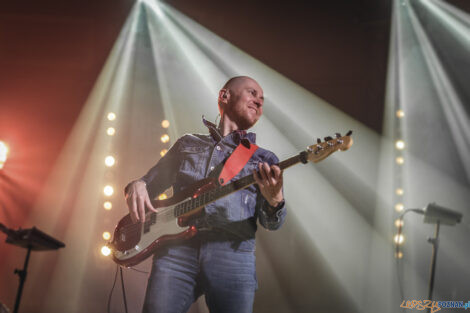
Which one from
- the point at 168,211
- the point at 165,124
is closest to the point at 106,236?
the point at 165,124

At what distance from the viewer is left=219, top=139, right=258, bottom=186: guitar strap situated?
236cm

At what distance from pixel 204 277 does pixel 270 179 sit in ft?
2.13

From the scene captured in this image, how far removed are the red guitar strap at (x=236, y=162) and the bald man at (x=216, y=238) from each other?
0.13 feet

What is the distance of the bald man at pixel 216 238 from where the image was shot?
81.4 inches

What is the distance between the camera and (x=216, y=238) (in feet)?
7.09

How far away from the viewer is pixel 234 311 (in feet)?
6.64

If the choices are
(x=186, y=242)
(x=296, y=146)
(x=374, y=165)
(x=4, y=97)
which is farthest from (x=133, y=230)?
(x=4, y=97)

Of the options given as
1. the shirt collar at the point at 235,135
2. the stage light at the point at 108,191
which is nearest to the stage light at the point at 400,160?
the shirt collar at the point at 235,135

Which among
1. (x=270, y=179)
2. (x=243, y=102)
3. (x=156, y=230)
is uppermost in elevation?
(x=243, y=102)

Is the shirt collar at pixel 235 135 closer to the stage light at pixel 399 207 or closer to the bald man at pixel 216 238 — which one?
the bald man at pixel 216 238

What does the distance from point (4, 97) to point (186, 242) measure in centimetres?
494

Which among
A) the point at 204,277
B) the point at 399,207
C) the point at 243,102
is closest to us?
the point at 204,277

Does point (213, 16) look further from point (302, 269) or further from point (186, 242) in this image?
point (186, 242)

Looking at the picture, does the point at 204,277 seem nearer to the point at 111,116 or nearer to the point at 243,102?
the point at 243,102
